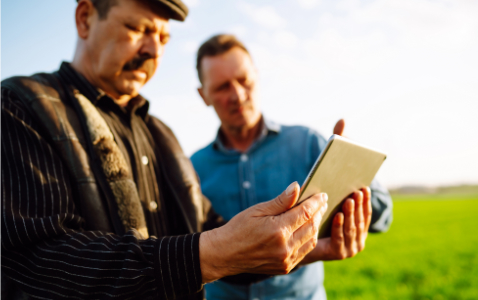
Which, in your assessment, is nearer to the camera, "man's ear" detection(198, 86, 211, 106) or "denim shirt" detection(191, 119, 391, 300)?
"denim shirt" detection(191, 119, 391, 300)

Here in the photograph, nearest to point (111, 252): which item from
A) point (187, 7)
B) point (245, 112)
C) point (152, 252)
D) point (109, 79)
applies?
point (152, 252)

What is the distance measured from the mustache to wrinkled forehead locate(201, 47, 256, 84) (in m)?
1.16

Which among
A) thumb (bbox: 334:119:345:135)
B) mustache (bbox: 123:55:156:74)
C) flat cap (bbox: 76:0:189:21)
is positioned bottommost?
thumb (bbox: 334:119:345:135)

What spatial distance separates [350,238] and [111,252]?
1.39 meters

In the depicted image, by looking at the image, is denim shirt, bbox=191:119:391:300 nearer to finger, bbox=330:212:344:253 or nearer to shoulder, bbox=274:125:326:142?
shoulder, bbox=274:125:326:142

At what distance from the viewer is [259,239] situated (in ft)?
4.05

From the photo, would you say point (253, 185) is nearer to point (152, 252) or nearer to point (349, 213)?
point (349, 213)

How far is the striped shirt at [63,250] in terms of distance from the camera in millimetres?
1237

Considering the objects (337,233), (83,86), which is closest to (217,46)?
(83,86)

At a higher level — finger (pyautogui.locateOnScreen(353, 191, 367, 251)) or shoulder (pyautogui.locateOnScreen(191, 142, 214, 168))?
shoulder (pyautogui.locateOnScreen(191, 142, 214, 168))

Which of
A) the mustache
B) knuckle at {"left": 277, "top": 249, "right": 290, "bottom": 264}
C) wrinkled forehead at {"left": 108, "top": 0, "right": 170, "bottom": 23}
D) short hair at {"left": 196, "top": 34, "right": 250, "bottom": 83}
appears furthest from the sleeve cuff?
short hair at {"left": 196, "top": 34, "right": 250, "bottom": 83}

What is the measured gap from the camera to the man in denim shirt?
267cm

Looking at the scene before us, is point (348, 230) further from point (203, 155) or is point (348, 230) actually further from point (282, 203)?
point (203, 155)

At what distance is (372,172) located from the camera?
188 centimetres
